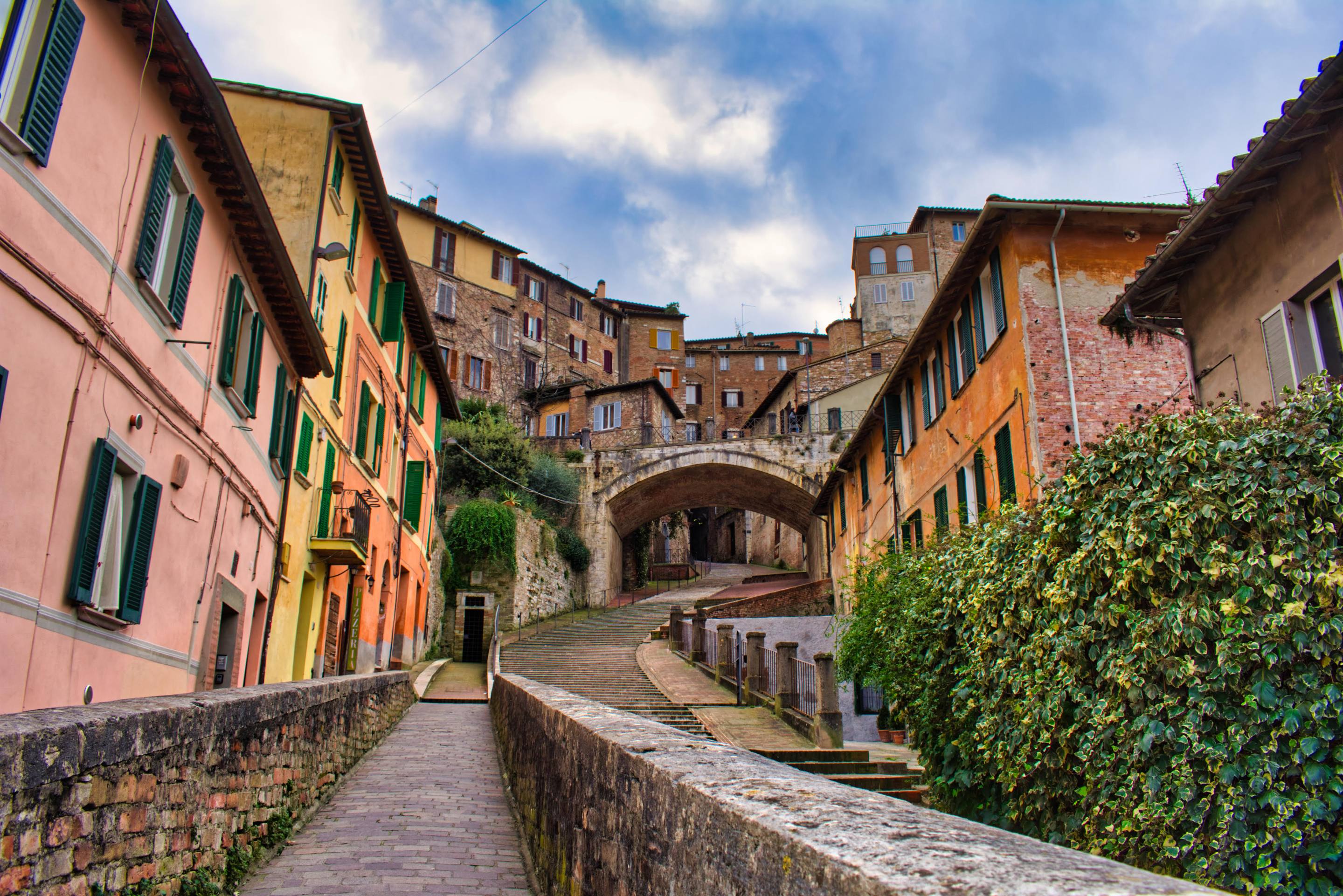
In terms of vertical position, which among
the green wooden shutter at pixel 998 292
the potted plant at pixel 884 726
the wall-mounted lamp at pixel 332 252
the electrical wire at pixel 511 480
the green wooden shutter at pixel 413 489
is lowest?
the potted plant at pixel 884 726

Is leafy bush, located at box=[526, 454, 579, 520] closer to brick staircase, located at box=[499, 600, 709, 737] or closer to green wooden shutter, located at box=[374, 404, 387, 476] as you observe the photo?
brick staircase, located at box=[499, 600, 709, 737]

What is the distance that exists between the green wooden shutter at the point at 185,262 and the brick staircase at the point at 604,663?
631 cm

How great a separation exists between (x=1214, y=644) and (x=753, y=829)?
3256mm

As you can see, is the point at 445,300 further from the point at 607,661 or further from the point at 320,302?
the point at 320,302

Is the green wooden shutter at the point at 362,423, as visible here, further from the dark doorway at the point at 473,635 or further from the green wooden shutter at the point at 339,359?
the dark doorway at the point at 473,635

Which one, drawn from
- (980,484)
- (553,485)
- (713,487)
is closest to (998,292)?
(980,484)

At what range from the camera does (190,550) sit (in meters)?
9.14

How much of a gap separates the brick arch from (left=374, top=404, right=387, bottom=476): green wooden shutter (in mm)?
17237

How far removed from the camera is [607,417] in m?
44.8

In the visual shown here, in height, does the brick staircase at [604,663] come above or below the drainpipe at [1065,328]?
below

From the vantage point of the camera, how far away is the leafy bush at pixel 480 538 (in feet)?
94.5

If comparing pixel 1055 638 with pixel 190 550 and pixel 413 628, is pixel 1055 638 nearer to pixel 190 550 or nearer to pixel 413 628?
pixel 190 550

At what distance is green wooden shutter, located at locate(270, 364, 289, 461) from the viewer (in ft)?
39.8

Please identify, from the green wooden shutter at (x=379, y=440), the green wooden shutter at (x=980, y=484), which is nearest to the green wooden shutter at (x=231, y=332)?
the green wooden shutter at (x=379, y=440)
